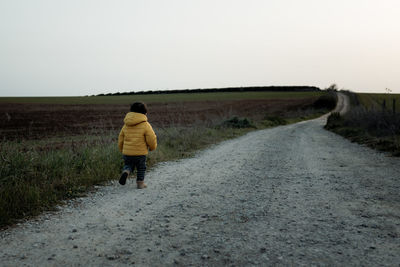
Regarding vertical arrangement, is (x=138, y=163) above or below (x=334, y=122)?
above

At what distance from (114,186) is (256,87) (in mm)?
115325

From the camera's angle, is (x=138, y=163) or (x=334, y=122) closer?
(x=138, y=163)

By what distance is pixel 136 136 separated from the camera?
611 centimetres

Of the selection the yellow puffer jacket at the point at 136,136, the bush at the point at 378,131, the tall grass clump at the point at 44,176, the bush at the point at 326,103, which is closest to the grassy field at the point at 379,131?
the bush at the point at 378,131

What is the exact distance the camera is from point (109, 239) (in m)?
3.69

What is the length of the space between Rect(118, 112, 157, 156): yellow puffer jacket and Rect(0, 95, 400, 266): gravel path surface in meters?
0.78

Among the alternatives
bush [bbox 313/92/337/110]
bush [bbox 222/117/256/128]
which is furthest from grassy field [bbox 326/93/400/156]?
bush [bbox 313/92/337/110]

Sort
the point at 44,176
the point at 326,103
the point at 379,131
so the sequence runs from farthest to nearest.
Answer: the point at 326,103
the point at 379,131
the point at 44,176

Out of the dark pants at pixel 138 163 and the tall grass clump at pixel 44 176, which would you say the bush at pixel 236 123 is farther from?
the dark pants at pixel 138 163

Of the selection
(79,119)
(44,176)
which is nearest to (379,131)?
(44,176)

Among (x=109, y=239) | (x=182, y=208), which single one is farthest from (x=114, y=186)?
(x=109, y=239)

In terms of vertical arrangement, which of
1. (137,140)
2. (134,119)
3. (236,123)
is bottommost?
(236,123)

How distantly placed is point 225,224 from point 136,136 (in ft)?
9.12

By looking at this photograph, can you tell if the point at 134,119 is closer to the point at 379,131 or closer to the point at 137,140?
the point at 137,140
